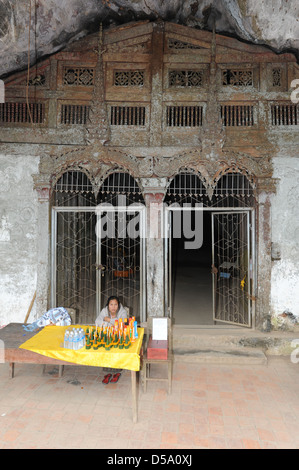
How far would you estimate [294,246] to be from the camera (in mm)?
6461

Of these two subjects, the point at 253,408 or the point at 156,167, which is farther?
the point at 156,167

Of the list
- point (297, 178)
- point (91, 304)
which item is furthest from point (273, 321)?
point (91, 304)

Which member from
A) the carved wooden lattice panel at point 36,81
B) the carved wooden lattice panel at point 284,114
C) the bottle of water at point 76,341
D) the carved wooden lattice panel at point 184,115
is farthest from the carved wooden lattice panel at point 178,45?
the bottle of water at point 76,341

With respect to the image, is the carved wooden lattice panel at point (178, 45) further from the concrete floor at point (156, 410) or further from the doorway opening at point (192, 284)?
the concrete floor at point (156, 410)

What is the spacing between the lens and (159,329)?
16.3ft

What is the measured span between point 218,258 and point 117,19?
672cm

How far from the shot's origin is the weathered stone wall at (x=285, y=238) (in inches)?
253

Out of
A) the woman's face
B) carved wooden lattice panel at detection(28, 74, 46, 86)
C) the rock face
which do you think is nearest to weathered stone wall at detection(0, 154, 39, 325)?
carved wooden lattice panel at detection(28, 74, 46, 86)

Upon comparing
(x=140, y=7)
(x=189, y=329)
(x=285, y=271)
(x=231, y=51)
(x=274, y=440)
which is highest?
(x=140, y=7)

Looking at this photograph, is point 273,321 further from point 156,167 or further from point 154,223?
point 156,167

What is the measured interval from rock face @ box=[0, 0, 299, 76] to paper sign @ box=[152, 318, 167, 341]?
520 cm

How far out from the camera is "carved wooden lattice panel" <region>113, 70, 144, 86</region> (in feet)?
22.0

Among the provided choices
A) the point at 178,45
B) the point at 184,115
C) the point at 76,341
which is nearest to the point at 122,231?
the point at 184,115

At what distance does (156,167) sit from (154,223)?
3.60 feet
